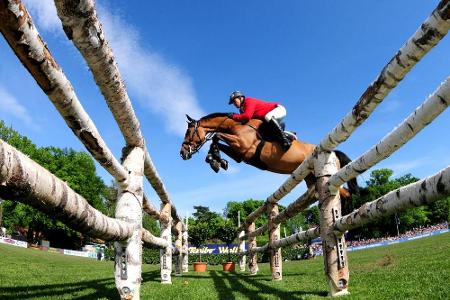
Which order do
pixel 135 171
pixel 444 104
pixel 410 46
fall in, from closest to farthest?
1. pixel 444 104
2. pixel 410 46
3. pixel 135 171

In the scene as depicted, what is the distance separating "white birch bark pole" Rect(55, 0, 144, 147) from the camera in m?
2.15

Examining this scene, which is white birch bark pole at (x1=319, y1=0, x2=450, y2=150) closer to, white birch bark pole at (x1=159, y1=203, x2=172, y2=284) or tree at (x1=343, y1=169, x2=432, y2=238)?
white birch bark pole at (x1=159, y1=203, x2=172, y2=284)

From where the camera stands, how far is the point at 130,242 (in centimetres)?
388

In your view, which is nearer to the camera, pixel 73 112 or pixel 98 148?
pixel 73 112

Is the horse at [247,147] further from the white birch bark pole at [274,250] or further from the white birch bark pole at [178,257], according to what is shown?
the white birch bark pole at [178,257]

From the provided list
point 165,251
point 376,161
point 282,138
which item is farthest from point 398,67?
point 165,251

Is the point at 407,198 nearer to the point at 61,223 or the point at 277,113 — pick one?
the point at 277,113

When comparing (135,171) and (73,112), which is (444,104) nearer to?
(73,112)

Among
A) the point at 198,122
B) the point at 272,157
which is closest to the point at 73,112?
the point at 272,157

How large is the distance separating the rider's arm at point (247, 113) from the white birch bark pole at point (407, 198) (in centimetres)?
355

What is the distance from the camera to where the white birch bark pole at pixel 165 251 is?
8656 mm

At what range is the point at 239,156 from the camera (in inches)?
275

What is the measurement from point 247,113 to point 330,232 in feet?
10.8

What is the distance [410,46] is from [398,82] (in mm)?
448
